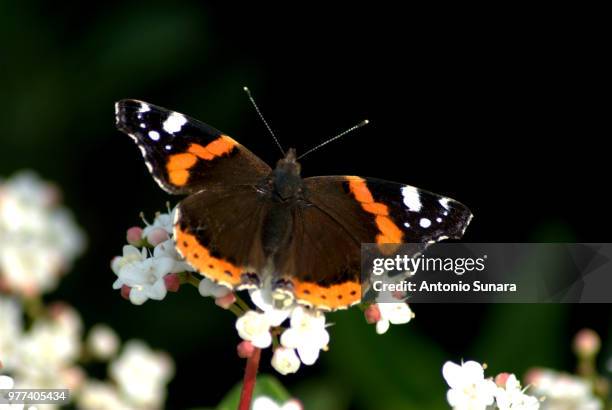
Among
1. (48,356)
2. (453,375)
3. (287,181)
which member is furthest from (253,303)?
(48,356)

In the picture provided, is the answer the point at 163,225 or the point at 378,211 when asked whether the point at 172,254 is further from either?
the point at 378,211

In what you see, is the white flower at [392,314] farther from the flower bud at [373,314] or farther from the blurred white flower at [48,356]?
the blurred white flower at [48,356]

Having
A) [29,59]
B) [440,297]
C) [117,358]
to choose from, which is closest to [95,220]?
[29,59]

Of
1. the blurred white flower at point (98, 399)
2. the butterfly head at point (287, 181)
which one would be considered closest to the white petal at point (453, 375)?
the butterfly head at point (287, 181)

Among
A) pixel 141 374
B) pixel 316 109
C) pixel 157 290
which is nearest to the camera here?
pixel 157 290

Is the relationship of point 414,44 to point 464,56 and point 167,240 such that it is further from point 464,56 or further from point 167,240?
point 167,240

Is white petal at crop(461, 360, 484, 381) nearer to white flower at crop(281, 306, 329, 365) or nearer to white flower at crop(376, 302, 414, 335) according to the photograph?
white flower at crop(376, 302, 414, 335)

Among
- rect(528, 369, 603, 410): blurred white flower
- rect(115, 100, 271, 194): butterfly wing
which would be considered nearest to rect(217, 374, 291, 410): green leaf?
rect(115, 100, 271, 194): butterfly wing
